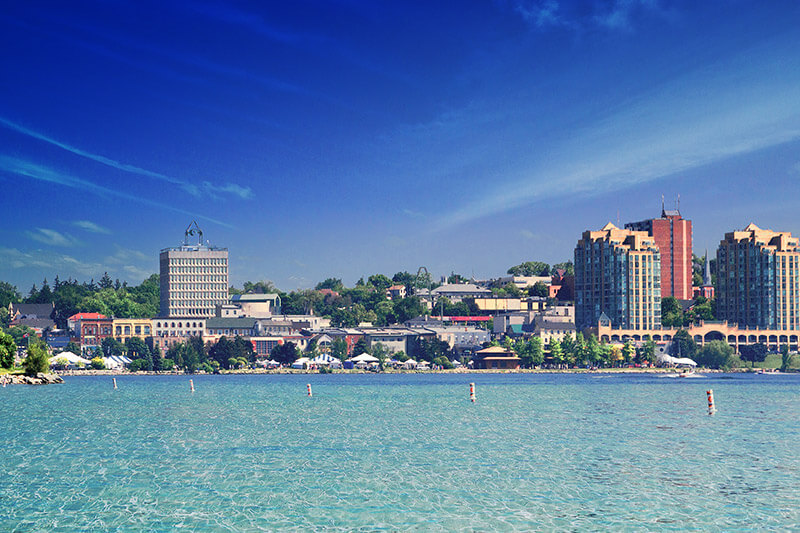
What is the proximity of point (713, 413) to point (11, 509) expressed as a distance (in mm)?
55495

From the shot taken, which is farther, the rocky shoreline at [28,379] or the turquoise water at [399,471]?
the rocky shoreline at [28,379]

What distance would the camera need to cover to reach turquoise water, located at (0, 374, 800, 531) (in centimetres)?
3100

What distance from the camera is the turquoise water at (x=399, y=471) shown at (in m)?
31.0

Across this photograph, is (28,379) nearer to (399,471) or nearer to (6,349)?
(6,349)

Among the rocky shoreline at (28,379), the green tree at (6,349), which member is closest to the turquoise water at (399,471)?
the green tree at (6,349)

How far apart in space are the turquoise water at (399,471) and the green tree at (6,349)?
47.4 metres

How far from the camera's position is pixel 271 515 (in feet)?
104

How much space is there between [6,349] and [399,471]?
93.2m

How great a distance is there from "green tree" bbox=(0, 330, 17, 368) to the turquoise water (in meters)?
47.4

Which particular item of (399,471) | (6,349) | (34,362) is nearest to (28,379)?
(34,362)

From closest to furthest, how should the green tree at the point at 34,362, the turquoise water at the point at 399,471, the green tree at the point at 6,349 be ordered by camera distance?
the turquoise water at the point at 399,471 < the green tree at the point at 6,349 < the green tree at the point at 34,362

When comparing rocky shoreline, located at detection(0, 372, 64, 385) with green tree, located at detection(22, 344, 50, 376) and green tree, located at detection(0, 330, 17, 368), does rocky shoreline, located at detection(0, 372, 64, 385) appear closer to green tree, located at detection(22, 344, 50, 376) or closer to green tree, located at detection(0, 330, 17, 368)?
green tree, located at detection(22, 344, 50, 376)

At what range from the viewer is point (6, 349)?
120m

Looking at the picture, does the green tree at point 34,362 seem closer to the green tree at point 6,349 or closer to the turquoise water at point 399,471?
the green tree at point 6,349
